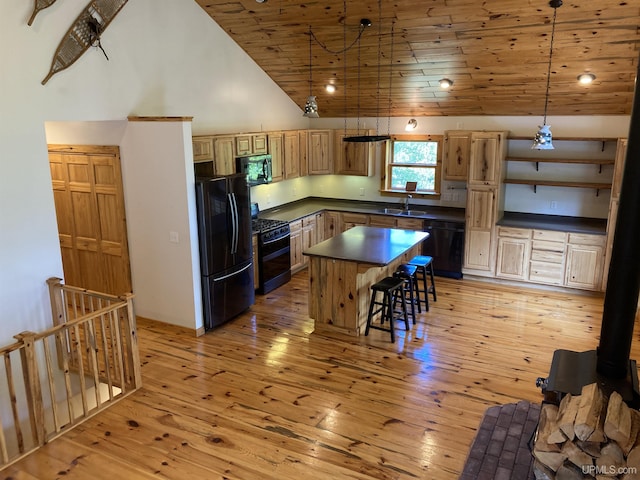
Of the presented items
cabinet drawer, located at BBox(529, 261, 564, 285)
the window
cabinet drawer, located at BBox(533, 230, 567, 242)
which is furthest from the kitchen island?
the window

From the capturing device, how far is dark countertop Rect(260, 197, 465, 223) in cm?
757

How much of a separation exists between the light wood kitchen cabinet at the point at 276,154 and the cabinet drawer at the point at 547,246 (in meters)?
3.81

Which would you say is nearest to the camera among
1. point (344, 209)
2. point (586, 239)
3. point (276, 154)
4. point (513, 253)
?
point (586, 239)

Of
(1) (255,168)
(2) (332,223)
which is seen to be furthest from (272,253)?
(2) (332,223)

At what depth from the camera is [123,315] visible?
14.4ft

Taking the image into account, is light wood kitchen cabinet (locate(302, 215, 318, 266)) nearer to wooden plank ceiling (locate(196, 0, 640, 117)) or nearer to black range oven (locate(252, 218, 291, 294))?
black range oven (locate(252, 218, 291, 294))

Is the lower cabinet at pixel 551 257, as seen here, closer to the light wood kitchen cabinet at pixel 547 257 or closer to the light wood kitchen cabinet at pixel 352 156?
the light wood kitchen cabinet at pixel 547 257

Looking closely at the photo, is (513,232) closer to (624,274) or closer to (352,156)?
(352,156)

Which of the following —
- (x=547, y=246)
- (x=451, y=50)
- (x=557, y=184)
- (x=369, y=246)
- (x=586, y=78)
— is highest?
(x=451, y=50)

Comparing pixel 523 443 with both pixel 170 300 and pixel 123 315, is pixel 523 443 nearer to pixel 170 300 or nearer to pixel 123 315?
pixel 123 315

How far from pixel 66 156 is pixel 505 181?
5.99 meters

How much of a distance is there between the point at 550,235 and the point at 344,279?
3230mm

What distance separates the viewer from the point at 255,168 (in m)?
6.78

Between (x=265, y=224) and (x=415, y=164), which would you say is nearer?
(x=265, y=224)
